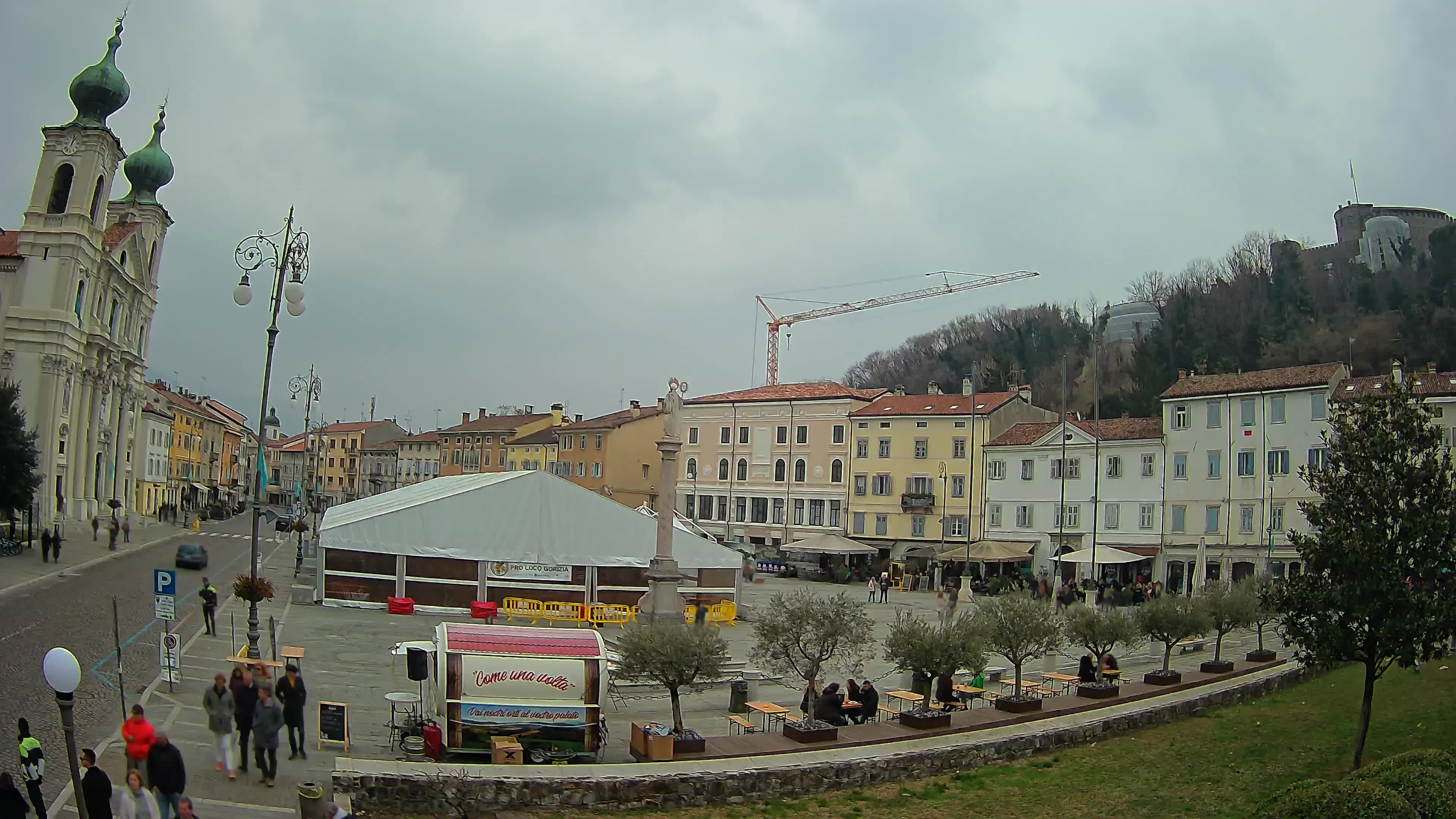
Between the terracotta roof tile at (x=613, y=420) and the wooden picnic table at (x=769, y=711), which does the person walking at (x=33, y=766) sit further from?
the terracotta roof tile at (x=613, y=420)

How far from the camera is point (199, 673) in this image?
20062 millimetres

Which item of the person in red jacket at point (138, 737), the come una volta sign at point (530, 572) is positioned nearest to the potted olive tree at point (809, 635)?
the person in red jacket at point (138, 737)

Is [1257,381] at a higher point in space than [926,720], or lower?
higher

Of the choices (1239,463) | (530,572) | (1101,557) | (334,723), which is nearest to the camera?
(334,723)

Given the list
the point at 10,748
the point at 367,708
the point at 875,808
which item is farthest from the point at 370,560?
the point at 875,808

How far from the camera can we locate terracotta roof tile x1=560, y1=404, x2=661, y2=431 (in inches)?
3177

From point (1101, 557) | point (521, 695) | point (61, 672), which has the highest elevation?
point (61, 672)

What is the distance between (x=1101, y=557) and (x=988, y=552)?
20.2 ft

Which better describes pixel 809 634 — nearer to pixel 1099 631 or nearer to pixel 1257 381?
pixel 1099 631

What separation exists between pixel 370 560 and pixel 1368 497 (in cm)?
2756

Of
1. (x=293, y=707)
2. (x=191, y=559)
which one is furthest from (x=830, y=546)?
(x=293, y=707)

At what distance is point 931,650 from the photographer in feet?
58.2

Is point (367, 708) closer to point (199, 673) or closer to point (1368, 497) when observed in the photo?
point (199, 673)

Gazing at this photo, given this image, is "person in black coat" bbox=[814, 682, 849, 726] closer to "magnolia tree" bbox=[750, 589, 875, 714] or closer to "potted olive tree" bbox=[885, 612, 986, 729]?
"magnolia tree" bbox=[750, 589, 875, 714]
